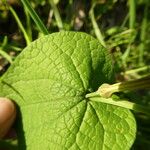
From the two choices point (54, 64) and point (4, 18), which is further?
point (4, 18)

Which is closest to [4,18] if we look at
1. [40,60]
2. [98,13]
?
[98,13]

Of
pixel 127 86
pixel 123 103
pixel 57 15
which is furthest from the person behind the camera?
pixel 57 15

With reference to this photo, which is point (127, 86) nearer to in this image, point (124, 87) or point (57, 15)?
point (124, 87)

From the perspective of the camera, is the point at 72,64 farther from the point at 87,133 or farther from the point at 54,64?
the point at 87,133

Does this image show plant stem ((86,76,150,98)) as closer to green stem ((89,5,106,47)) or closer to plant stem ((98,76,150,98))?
plant stem ((98,76,150,98))

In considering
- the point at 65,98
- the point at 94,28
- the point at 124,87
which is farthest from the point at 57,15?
the point at 124,87

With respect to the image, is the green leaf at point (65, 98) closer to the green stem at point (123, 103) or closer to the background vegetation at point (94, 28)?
the green stem at point (123, 103)
